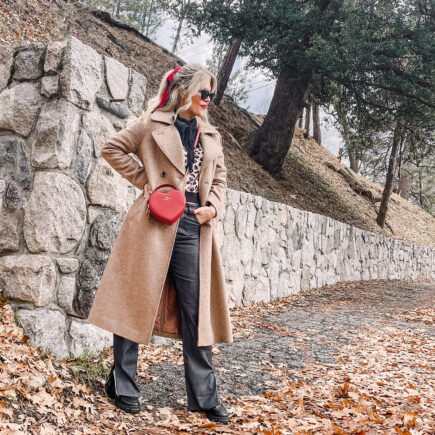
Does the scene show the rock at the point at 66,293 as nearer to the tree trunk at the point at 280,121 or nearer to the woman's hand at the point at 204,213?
the woman's hand at the point at 204,213

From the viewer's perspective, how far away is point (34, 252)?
3.49m

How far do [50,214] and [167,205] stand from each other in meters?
1.03

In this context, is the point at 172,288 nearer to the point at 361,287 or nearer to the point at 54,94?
the point at 54,94

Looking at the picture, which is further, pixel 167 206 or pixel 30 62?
pixel 30 62

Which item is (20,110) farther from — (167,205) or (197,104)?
(167,205)

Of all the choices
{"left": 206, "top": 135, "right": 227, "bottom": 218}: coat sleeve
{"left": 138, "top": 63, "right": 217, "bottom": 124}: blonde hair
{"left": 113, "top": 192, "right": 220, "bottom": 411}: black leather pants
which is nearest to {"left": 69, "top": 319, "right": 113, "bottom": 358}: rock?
{"left": 113, "top": 192, "right": 220, "bottom": 411}: black leather pants

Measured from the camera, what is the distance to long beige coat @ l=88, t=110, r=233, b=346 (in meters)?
2.99

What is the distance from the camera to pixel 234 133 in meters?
14.2

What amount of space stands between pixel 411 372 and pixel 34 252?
11.4 ft

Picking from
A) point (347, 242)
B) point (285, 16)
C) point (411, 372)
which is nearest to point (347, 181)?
point (347, 242)

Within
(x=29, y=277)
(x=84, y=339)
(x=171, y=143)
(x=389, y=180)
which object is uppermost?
(x=389, y=180)

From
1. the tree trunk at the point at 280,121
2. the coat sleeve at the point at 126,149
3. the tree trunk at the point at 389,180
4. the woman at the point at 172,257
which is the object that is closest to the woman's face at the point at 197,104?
the woman at the point at 172,257

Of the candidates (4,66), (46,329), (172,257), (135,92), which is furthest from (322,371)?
(4,66)

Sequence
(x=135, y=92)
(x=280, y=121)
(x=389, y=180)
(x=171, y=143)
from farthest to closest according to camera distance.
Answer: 1. (x=389, y=180)
2. (x=280, y=121)
3. (x=135, y=92)
4. (x=171, y=143)
